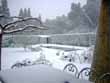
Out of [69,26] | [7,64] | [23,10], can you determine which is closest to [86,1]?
[69,26]

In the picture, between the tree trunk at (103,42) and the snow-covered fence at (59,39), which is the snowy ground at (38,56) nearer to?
the snow-covered fence at (59,39)

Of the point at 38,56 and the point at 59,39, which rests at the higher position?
the point at 59,39

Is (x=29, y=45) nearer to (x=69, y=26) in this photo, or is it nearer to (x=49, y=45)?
(x=49, y=45)

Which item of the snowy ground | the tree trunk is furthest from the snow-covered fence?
the tree trunk

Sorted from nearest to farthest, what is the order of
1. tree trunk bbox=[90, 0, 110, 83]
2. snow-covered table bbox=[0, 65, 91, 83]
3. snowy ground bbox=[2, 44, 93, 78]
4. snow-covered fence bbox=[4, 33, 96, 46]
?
1. snow-covered table bbox=[0, 65, 91, 83]
2. tree trunk bbox=[90, 0, 110, 83]
3. snowy ground bbox=[2, 44, 93, 78]
4. snow-covered fence bbox=[4, 33, 96, 46]

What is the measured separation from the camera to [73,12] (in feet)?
9.98

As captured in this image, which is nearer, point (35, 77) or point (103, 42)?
point (35, 77)

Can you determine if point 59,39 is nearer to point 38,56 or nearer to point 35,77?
point 38,56

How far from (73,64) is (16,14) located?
1120 mm

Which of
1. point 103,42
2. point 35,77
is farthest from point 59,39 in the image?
point 35,77

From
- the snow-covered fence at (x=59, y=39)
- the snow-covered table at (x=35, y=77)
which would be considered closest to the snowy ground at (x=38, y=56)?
the snow-covered fence at (x=59, y=39)

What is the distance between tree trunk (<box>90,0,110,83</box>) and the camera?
2.17 meters

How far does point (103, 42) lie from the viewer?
2197 mm

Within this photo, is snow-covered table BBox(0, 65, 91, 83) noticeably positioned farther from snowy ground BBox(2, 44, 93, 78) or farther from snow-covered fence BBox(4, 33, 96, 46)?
snow-covered fence BBox(4, 33, 96, 46)
